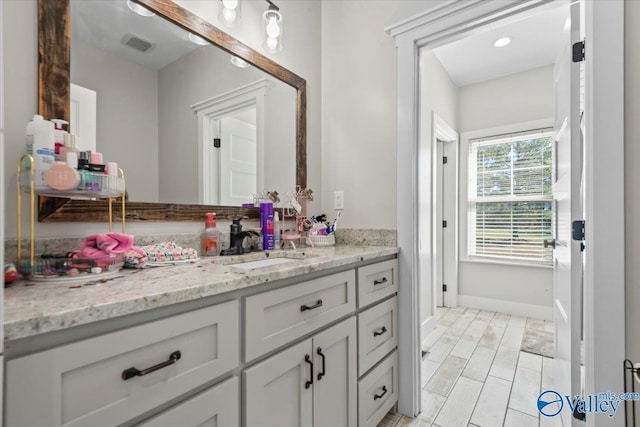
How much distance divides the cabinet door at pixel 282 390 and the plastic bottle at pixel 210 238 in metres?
0.59

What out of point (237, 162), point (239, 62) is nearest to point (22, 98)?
point (237, 162)

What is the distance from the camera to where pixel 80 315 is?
0.54m

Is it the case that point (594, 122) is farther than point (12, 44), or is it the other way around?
point (594, 122)

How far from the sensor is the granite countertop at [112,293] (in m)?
0.51

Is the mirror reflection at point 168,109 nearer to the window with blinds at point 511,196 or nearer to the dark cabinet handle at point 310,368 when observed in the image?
the dark cabinet handle at point 310,368

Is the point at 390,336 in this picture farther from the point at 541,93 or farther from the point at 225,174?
the point at 541,93

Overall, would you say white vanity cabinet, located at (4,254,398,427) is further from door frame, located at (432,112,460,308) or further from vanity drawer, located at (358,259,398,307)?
door frame, located at (432,112,460,308)

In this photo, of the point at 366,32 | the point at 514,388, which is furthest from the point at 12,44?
the point at 514,388

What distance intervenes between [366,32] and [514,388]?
2.45 metres

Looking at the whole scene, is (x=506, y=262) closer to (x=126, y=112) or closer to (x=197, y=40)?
(x=197, y=40)

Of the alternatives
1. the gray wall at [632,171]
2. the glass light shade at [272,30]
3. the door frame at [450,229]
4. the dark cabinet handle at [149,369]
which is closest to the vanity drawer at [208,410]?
the dark cabinet handle at [149,369]

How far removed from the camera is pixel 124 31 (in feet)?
3.77

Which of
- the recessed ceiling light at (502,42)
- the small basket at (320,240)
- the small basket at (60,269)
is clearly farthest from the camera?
the recessed ceiling light at (502,42)

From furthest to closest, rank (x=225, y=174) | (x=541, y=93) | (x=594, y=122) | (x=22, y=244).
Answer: (x=541, y=93), (x=225, y=174), (x=594, y=122), (x=22, y=244)
